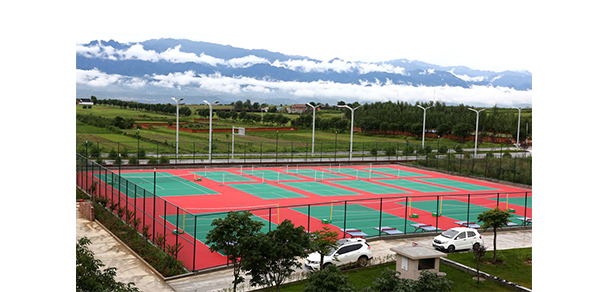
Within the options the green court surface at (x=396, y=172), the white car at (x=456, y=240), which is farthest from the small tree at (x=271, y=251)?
the green court surface at (x=396, y=172)

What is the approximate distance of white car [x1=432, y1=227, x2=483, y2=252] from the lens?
1960cm

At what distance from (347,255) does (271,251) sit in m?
5.30

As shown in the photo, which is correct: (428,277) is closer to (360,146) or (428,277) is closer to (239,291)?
(239,291)

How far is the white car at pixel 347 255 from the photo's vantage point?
1678 centimetres

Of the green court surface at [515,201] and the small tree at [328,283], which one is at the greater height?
the small tree at [328,283]

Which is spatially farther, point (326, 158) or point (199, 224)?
point (326, 158)

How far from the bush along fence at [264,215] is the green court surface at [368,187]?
3.47 metres

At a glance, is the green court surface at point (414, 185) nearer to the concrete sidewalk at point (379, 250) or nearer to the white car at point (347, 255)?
the concrete sidewalk at point (379, 250)

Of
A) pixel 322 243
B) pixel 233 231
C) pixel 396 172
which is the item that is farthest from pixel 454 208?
pixel 233 231

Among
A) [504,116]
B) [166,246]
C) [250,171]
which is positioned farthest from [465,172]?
[504,116]

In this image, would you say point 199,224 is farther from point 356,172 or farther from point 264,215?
point 356,172

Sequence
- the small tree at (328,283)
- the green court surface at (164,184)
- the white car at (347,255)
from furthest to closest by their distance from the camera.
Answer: the green court surface at (164,184), the white car at (347,255), the small tree at (328,283)

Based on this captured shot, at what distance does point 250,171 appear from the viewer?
153 feet

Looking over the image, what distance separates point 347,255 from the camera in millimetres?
17203
